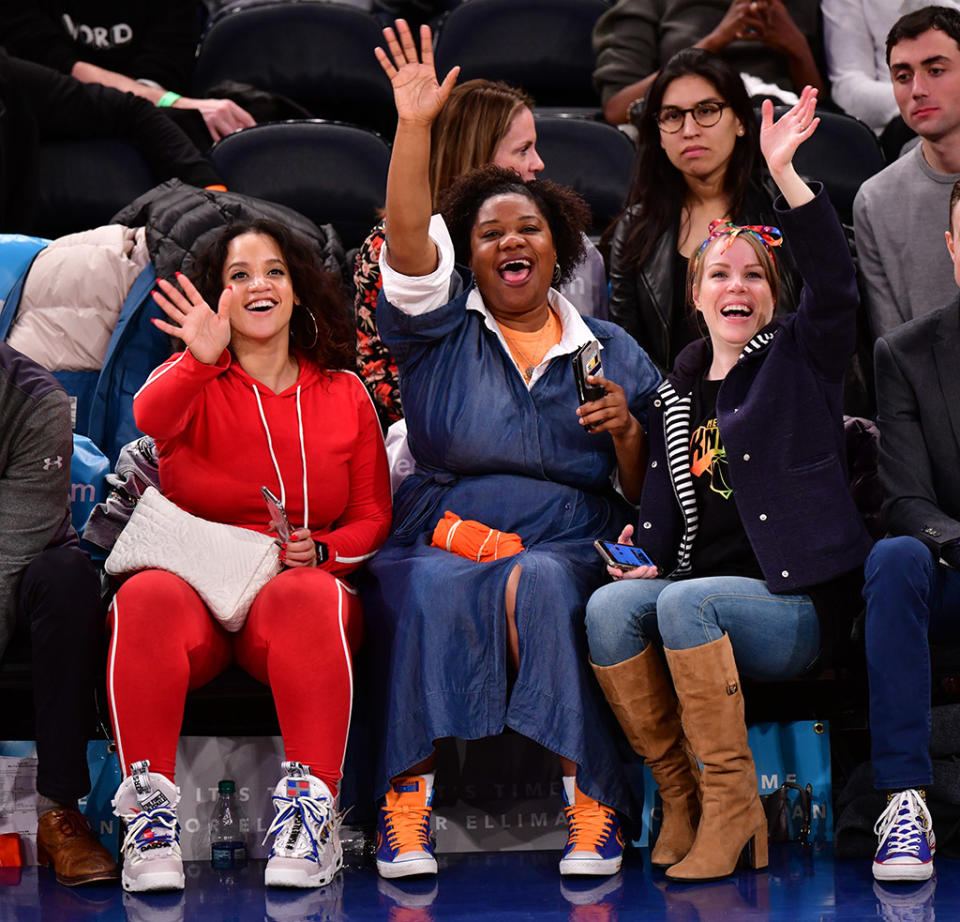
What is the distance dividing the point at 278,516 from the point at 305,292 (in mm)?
604

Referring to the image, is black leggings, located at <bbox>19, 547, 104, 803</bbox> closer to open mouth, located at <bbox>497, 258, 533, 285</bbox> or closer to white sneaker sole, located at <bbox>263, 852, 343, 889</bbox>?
white sneaker sole, located at <bbox>263, 852, 343, 889</bbox>

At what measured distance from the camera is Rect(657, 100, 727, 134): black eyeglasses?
144 inches

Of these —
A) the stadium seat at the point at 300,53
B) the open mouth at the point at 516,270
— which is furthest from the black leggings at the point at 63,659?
the stadium seat at the point at 300,53

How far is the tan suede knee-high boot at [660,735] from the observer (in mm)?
2723

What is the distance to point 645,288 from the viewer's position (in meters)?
3.67

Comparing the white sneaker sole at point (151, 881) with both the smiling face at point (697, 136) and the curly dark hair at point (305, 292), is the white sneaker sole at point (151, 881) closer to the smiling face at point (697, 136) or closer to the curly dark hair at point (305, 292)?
the curly dark hair at point (305, 292)

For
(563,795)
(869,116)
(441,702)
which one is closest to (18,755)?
(441,702)

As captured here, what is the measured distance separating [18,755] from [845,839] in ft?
5.44

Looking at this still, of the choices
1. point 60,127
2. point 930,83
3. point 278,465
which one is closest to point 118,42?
point 60,127

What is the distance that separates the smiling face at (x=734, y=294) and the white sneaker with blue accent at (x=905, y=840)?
95 centimetres

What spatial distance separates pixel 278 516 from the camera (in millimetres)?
2797

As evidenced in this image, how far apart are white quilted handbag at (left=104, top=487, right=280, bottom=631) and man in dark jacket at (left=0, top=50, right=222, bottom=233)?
178cm

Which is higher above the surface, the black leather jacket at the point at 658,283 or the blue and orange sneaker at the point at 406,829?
the black leather jacket at the point at 658,283

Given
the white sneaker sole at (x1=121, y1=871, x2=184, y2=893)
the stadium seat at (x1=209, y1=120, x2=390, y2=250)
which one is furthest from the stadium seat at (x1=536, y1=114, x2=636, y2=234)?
the white sneaker sole at (x1=121, y1=871, x2=184, y2=893)
